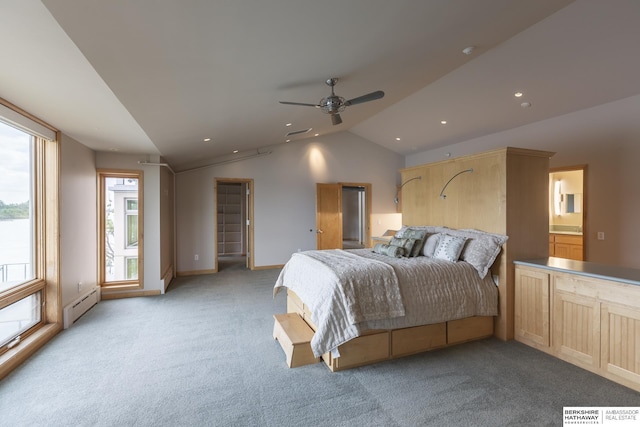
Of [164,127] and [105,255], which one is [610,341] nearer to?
[164,127]

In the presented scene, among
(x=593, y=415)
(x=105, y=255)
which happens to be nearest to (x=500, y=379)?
(x=593, y=415)

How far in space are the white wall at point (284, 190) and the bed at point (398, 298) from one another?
12.4 feet

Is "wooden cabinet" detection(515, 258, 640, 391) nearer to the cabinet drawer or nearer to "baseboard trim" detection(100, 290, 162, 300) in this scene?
the cabinet drawer

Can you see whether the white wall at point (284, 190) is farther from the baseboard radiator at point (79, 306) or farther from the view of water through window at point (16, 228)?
the view of water through window at point (16, 228)

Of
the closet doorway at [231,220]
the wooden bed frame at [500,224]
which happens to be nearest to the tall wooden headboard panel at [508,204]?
the wooden bed frame at [500,224]

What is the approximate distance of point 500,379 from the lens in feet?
7.98

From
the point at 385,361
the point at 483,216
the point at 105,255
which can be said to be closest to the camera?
the point at 385,361

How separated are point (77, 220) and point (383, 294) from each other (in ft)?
13.5

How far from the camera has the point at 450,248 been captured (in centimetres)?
329

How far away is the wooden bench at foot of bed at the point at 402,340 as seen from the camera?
2.62 m

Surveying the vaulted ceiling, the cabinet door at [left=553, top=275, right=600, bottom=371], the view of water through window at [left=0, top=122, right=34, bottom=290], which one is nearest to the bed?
the cabinet door at [left=553, top=275, right=600, bottom=371]

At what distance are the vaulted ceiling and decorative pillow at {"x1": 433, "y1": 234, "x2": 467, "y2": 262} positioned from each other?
6.62 ft

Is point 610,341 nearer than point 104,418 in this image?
No

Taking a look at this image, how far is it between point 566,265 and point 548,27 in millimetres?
2533
